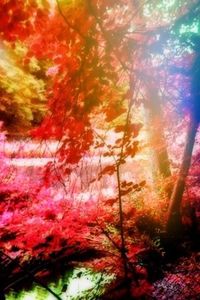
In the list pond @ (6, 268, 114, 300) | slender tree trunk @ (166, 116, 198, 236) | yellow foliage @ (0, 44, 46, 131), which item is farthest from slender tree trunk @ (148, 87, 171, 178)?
yellow foliage @ (0, 44, 46, 131)

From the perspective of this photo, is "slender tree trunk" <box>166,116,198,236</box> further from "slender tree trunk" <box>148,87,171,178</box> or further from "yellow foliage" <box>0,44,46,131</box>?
"yellow foliage" <box>0,44,46,131</box>

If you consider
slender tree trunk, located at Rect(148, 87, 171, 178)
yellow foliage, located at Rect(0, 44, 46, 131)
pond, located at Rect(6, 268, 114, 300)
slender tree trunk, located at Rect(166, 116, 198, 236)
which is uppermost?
yellow foliage, located at Rect(0, 44, 46, 131)

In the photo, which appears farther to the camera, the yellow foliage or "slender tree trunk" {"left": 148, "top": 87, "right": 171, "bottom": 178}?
the yellow foliage

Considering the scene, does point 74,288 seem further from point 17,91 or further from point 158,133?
point 17,91

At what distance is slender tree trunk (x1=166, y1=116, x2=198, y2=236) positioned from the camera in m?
6.23

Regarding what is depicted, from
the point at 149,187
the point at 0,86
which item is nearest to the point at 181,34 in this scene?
the point at 149,187

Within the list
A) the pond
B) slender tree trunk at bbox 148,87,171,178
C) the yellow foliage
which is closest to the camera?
the pond

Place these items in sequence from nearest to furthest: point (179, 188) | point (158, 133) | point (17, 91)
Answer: point (179, 188), point (158, 133), point (17, 91)

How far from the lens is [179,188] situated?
22.6 feet

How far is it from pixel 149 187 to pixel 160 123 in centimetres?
186

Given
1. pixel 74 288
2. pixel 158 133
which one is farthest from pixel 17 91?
pixel 74 288

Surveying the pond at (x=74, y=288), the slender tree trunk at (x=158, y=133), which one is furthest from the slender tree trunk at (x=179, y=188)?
the slender tree trunk at (x=158, y=133)

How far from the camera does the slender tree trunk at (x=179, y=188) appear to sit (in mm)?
6229

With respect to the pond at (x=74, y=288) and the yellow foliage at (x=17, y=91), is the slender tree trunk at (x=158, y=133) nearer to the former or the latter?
the pond at (x=74, y=288)
